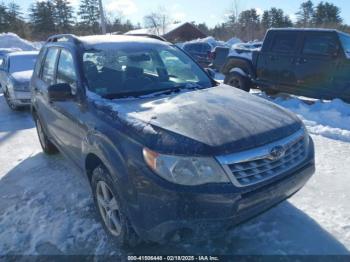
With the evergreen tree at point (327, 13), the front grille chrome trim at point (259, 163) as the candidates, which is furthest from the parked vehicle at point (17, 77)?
the evergreen tree at point (327, 13)

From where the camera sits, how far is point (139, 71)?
11.9 feet

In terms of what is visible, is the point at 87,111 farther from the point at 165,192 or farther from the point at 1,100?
the point at 1,100

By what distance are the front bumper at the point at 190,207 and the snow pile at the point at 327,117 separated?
388 cm

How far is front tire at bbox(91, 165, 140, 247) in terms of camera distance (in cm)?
263

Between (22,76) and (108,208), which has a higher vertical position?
(22,76)

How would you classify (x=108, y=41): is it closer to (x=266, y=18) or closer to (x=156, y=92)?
(x=156, y=92)

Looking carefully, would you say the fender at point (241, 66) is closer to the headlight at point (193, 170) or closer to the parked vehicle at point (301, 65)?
the parked vehicle at point (301, 65)

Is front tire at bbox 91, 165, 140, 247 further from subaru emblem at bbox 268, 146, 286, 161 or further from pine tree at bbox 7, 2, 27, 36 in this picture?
pine tree at bbox 7, 2, 27, 36

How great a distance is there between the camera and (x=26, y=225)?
3385 millimetres

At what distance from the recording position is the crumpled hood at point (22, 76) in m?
8.57

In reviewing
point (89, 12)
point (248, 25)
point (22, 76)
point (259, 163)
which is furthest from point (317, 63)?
point (89, 12)

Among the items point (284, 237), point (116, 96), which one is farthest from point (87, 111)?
point (284, 237)

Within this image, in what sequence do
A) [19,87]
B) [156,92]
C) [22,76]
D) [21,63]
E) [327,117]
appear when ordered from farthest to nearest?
[21,63] → [22,76] → [19,87] → [327,117] → [156,92]

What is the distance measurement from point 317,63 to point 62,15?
59527mm
